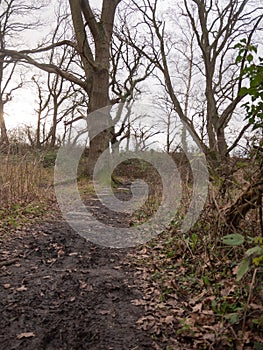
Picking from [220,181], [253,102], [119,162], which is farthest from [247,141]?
[119,162]

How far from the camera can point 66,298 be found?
2.37 m

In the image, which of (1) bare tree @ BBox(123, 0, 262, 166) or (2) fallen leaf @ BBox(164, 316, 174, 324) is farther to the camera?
(1) bare tree @ BBox(123, 0, 262, 166)

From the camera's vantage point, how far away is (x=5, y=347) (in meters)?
1.77

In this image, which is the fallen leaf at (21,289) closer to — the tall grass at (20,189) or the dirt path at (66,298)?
the dirt path at (66,298)

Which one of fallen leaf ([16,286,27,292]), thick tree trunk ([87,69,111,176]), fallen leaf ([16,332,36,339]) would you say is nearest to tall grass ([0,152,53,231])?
fallen leaf ([16,286,27,292])

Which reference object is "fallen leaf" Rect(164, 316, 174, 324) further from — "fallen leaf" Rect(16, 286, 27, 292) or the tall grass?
the tall grass

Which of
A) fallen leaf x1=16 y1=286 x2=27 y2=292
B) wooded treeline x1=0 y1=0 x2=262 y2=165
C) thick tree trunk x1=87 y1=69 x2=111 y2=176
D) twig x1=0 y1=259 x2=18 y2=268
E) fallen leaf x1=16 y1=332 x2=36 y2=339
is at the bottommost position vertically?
fallen leaf x1=16 y1=332 x2=36 y2=339

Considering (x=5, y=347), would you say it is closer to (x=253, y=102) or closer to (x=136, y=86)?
(x=253, y=102)

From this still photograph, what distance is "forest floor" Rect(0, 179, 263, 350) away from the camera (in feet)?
5.93

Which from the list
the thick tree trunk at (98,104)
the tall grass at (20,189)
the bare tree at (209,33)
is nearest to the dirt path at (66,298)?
the tall grass at (20,189)

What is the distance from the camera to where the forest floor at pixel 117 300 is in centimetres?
181

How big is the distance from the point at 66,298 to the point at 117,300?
0.40 m

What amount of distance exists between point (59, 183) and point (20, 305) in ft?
19.0

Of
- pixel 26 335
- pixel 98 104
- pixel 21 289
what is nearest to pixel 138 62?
pixel 98 104
